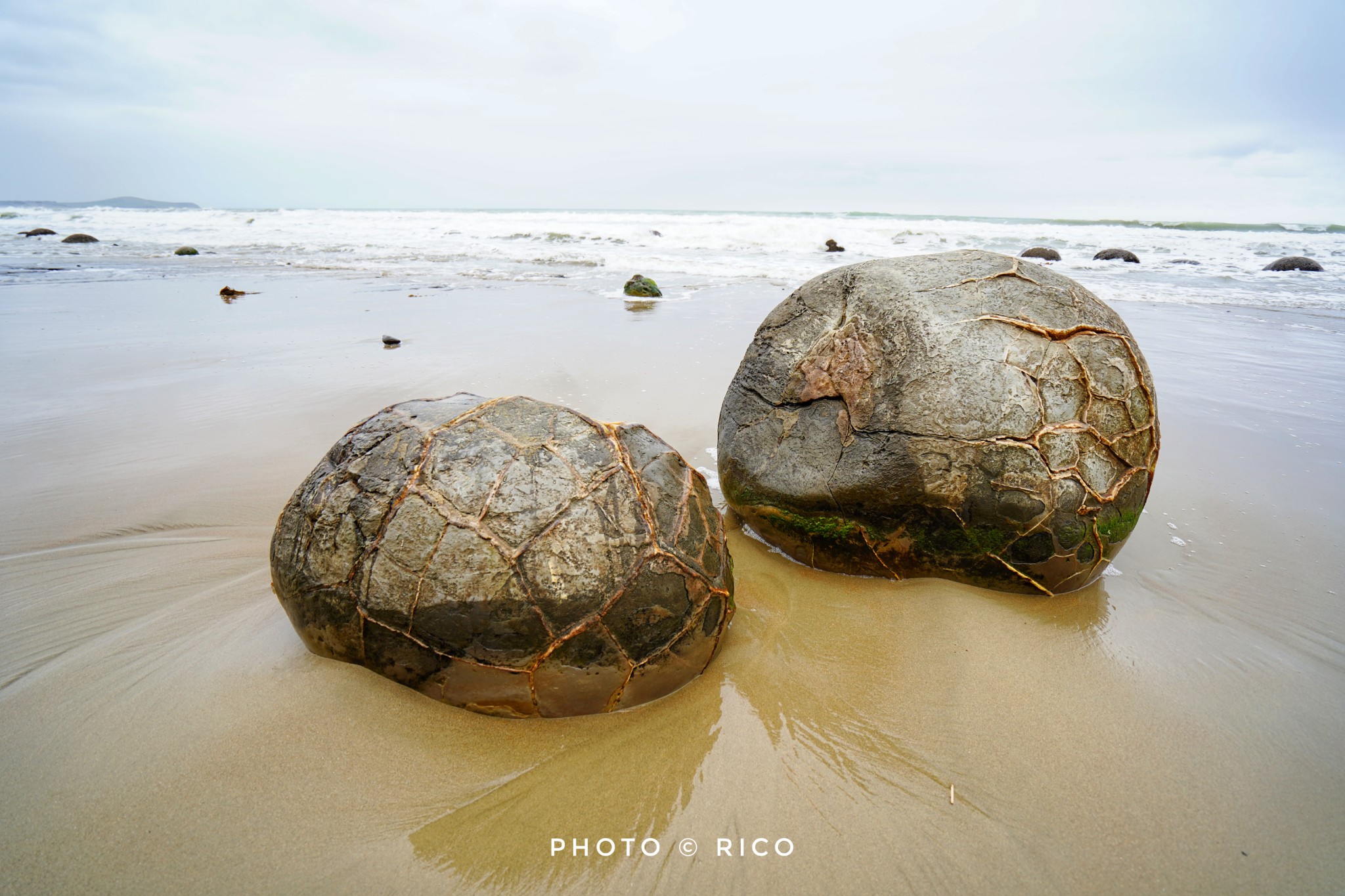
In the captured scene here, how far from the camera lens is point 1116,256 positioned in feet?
65.0

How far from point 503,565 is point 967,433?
1.99 metres

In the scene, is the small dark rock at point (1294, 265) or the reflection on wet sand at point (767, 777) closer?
the reflection on wet sand at point (767, 777)

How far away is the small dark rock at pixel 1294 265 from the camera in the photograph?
1622cm

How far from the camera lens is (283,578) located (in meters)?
2.32

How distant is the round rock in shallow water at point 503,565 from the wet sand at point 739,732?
0.16 m

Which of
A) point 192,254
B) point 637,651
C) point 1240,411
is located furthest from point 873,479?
point 192,254

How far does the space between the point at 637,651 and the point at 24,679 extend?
88.3 inches

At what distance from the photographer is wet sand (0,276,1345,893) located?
176 cm

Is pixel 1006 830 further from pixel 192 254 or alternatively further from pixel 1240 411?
pixel 192 254

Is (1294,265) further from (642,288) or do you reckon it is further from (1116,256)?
(642,288)

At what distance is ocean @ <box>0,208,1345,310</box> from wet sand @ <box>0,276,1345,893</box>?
29.4 ft

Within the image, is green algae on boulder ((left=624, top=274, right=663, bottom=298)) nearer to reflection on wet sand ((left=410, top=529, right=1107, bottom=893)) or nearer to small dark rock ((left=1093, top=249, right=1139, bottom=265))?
reflection on wet sand ((left=410, top=529, right=1107, bottom=893))

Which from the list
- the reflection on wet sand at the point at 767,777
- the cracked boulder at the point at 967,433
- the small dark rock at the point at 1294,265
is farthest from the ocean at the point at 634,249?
the reflection on wet sand at the point at 767,777

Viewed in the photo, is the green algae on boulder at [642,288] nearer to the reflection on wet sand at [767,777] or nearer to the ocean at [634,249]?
the ocean at [634,249]
